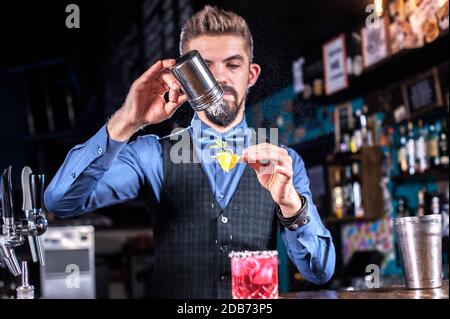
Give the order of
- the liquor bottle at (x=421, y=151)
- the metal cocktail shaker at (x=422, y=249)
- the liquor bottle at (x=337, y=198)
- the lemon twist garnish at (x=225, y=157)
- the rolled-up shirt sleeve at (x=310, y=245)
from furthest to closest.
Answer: the liquor bottle at (x=337, y=198), the liquor bottle at (x=421, y=151), the lemon twist garnish at (x=225, y=157), the rolled-up shirt sleeve at (x=310, y=245), the metal cocktail shaker at (x=422, y=249)

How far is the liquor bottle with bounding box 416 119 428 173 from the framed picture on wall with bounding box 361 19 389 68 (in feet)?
1.44

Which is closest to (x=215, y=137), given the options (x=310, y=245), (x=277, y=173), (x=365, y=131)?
(x=277, y=173)

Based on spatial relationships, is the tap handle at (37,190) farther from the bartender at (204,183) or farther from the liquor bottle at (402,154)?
the liquor bottle at (402,154)

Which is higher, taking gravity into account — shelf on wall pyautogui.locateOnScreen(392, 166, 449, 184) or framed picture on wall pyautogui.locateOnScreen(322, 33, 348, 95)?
framed picture on wall pyautogui.locateOnScreen(322, 33, 348, 95)

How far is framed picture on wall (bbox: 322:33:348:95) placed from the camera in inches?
171

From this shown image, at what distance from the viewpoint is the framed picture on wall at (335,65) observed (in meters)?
4.34

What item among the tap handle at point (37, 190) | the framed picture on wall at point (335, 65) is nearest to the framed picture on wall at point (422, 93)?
the framed picture on wall at point (335, 65)

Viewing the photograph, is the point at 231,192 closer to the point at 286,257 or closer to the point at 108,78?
the point at 286,257

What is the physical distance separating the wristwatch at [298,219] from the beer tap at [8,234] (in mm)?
702

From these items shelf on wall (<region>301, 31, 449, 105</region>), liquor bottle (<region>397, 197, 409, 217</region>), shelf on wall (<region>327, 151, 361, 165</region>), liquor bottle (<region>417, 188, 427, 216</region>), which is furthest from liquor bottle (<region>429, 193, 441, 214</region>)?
shelf on wall (<region>301, 31, 449, 105</region>)

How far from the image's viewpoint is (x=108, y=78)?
3.39 m

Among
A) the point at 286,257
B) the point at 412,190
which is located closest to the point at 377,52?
the point at 412,190

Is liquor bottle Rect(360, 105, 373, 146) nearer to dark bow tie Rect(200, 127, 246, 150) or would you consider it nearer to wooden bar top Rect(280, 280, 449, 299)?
dark bow tie Rect(200, 127, 246, 150)

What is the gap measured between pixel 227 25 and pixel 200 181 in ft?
1.62
